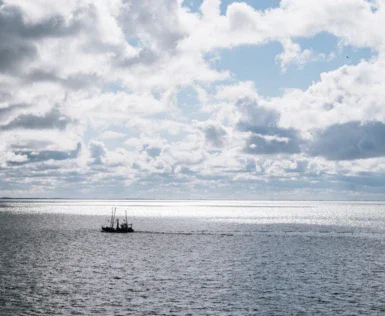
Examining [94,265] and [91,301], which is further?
[94,265]

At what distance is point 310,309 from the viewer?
54781 millimetres

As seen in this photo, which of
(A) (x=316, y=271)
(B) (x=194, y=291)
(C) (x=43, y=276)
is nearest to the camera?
(B) (x=194, y=291)

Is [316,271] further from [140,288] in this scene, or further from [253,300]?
[140,288]

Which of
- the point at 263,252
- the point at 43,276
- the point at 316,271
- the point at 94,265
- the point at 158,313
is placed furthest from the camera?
the point at 263,252

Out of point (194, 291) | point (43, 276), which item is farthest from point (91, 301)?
point (43, 276)

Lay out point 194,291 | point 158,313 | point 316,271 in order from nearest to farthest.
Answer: point 158,313 < point 194,291 < point 316,271

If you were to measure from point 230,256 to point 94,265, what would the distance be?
30505 millimetres

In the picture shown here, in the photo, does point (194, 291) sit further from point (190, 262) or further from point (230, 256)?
point (230, 256)

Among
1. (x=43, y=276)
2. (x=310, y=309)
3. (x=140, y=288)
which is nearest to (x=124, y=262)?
(x=43, y=276)

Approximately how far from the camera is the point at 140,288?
6625 centimetres

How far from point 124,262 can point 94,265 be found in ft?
21.8

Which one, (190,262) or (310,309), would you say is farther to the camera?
(190,262)

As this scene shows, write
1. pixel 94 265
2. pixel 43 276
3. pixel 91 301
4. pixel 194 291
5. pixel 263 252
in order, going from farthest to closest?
pixel 263 252 → pixel 94 265 → pixel 43 276 → pixel 194 291 → pixel 91 301

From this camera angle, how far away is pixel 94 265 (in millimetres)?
88062
